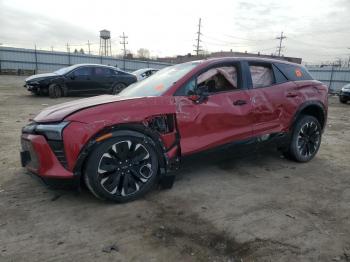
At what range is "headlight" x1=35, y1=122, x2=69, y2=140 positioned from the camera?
10.2ft

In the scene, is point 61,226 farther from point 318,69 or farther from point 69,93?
point 318,69

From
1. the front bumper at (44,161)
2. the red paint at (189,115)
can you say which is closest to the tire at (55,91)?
the red paint at (189,115)

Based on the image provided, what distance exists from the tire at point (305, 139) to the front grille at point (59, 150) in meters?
3.42

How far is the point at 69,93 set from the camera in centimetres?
1270

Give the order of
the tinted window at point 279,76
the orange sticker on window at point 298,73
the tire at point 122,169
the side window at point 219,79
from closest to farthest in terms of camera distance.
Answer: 1. the tire at point 122,169
2. the side window at point 219,79
3. the tinted window at point 279,76
4. the orange sticker on window at point 298,73

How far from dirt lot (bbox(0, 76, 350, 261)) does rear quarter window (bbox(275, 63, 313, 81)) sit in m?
1.46

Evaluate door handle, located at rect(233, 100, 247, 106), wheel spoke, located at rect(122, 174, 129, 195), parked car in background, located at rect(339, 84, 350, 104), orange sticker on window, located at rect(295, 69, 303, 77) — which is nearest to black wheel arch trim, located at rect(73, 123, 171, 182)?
wheel spoke, located at rect(122, 174, 129, 195)

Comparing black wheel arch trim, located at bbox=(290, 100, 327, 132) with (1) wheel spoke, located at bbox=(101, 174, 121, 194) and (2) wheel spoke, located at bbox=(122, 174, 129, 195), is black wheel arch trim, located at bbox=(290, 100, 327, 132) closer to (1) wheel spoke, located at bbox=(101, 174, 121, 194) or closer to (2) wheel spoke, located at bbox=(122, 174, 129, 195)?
(2) wheel spoke, located at bbox=(122, 174, 129, 195)

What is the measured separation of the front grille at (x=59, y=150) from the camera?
10.1ft

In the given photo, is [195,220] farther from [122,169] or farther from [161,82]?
[161,82]

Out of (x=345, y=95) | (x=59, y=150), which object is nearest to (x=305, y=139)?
(x=59, y=150)

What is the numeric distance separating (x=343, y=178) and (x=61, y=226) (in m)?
3.75

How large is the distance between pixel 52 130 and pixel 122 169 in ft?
2.66

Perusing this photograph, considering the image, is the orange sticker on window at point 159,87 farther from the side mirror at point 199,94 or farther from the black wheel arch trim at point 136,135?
the black wheel arch trim at point 136,135
